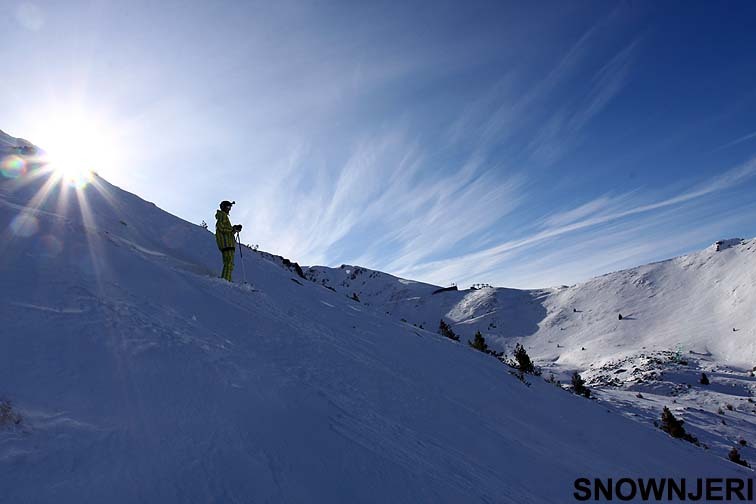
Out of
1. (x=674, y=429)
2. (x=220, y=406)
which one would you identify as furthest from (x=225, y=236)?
(x=674, y=429)

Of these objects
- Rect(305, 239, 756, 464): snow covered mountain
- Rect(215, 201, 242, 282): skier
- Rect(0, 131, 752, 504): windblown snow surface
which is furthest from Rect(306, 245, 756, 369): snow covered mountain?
Rect(0, 131, 752, 504): windblown snow surface

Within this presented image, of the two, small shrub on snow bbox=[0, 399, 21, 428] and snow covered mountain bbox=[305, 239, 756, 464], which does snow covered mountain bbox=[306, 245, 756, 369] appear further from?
small shrub on snow bbox=[0, 399, 21, 428]

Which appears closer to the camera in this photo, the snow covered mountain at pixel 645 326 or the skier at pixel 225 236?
the skier at pixel 225 236

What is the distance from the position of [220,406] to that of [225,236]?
7058 mm

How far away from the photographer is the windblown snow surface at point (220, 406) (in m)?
2.62

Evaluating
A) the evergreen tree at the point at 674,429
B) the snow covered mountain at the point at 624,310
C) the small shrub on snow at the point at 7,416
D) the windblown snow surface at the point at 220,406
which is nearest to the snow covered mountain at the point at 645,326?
the snow covered mountain at the point at 624,310

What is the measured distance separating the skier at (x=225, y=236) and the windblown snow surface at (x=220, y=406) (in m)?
1.20

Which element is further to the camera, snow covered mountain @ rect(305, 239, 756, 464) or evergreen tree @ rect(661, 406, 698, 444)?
snow covered mountain @ rect(305, 239, 756, 464)

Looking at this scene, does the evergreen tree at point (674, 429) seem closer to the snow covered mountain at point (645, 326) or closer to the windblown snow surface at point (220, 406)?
the snow covered mountain at point (645, 326)

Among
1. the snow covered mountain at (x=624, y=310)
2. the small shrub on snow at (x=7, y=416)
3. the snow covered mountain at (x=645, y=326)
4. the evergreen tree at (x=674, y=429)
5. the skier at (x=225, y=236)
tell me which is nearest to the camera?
the small shrub on snow at (x=7, y=416)

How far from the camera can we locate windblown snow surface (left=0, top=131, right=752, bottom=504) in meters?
2.62

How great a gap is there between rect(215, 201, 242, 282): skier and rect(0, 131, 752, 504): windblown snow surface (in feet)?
3.93

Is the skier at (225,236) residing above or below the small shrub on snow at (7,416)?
above

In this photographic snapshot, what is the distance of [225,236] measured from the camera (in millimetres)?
9969
